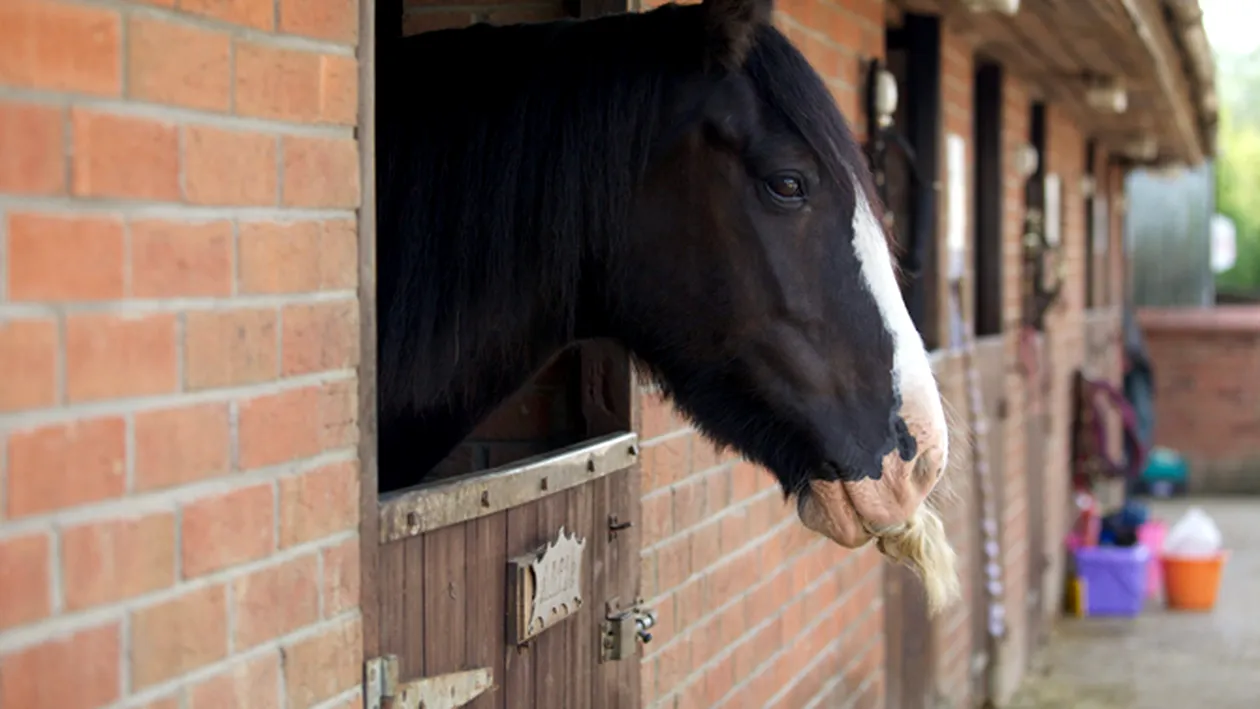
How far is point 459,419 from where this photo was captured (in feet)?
7.32

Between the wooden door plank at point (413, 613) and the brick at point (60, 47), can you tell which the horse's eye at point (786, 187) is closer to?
the wooden door plank at point (413, 613)

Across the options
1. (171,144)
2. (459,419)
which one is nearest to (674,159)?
(459,419)

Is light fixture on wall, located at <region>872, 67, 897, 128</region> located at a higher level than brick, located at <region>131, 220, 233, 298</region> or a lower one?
higher

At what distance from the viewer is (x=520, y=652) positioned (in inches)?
82.7

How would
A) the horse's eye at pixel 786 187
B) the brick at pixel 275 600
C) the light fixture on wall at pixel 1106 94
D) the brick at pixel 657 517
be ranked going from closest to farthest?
1. the brick at pixel 275 600
2. the horse's eye at pixel 786 187
3. the brick at pixel 657 517
4. the light fixture on wall at pixel 1106 94

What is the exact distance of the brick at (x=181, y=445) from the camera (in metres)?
1.24

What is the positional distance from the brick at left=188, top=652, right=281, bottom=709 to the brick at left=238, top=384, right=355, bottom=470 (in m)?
0.20

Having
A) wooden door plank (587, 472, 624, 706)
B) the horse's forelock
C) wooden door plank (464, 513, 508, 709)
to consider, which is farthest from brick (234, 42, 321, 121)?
wooden door plank (587, 472, 624, 706)

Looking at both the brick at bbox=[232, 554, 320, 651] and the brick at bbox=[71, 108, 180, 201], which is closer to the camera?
the brick at bbox=[71, 108, 180, 201]

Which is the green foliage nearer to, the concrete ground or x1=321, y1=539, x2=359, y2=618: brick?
the concrete ground

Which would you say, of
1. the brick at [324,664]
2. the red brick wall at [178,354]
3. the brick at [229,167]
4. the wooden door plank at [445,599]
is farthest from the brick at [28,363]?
the wooden door plank at [445,599]

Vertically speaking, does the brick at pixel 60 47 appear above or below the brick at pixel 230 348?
above

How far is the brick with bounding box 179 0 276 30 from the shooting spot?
4.26 ft

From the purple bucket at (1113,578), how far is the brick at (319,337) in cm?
804
